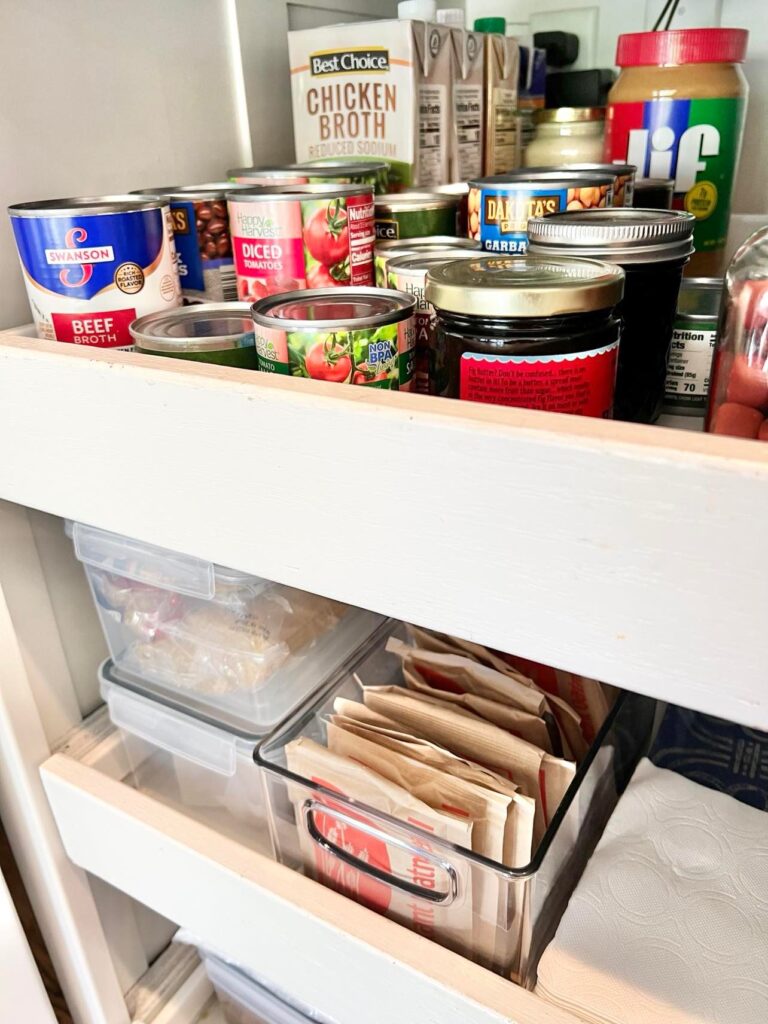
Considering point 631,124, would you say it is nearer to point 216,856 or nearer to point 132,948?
point 216,856

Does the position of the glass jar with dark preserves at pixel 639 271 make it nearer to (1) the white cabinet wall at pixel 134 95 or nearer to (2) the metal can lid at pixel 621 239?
(2) the metal can lid at pixel 621 239

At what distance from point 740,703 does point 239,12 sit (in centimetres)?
81

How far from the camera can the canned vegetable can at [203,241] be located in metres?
0.67

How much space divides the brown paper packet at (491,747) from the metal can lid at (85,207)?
399 millimetres

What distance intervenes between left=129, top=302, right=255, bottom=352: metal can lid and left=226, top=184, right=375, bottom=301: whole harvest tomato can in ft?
0.07

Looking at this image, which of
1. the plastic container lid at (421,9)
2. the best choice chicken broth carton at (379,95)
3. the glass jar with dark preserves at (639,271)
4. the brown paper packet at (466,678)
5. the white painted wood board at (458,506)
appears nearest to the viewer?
the white painted wood board at (458,506)

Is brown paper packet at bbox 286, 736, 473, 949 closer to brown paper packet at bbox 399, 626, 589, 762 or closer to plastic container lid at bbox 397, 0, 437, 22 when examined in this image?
brown paper packet at bbox 399, 626, 589, 762

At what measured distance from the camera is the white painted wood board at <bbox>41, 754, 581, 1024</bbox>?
1.81ft

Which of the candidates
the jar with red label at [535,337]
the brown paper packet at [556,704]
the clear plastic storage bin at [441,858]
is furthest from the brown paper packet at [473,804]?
the jar with red label at [535,337]

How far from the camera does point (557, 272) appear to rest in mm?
491

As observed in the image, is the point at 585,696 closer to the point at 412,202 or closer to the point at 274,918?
the point at 274,918

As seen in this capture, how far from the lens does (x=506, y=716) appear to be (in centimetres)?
64

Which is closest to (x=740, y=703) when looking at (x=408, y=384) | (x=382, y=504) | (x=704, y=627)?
(x=704, y=627)

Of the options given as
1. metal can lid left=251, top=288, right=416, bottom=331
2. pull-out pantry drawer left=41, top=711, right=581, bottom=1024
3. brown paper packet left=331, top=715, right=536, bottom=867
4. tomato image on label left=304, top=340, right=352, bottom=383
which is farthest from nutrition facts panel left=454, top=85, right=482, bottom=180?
pull-out pantry drawer left=41, top=711, right=581, bottom=1024
